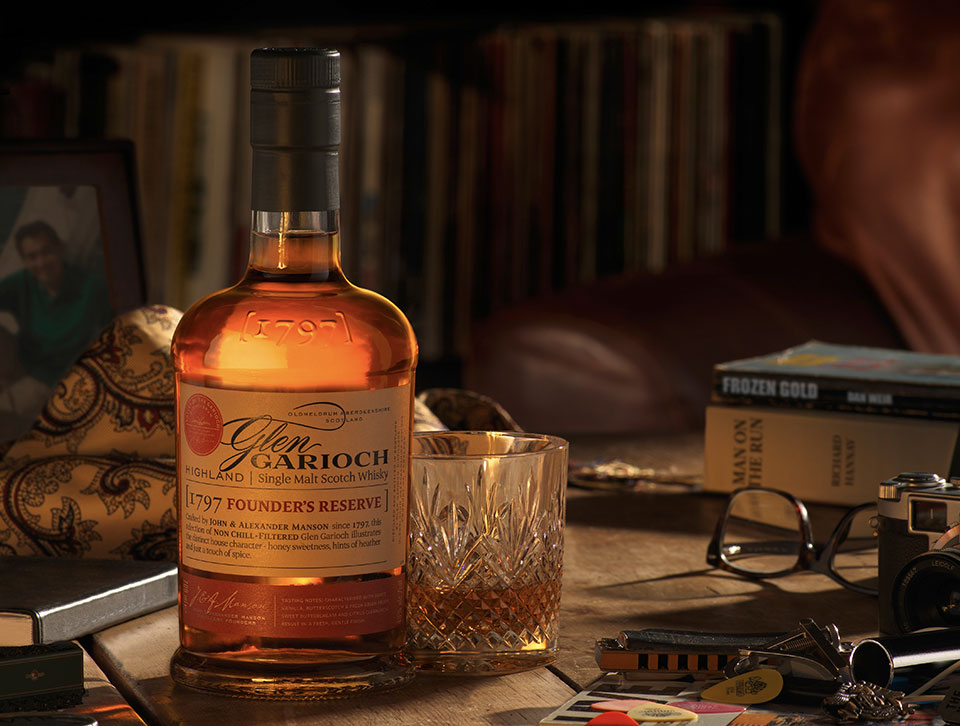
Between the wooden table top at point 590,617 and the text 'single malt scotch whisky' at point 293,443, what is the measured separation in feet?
0.06

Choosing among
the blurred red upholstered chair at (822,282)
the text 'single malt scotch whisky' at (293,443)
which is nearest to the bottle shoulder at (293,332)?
the text 'single malt scotch whisky' at (293,443)

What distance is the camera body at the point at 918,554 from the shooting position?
730mm

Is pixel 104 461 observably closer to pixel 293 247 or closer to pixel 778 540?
pixel 293 247

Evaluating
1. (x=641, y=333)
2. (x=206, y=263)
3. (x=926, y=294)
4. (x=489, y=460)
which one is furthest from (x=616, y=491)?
(x=206, y=263)

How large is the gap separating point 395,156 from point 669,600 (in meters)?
1.79

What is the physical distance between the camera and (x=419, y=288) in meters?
2.60

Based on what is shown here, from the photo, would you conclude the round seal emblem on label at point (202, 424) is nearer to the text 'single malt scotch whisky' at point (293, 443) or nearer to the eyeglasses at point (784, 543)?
the text 'single malt scotch whisky' at point (293, 443)

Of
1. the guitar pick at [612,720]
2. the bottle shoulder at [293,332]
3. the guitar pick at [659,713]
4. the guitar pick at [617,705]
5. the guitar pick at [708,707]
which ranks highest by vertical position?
the bottle shoulder at [293,332]

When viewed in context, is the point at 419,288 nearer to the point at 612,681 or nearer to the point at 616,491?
the point at 616,491

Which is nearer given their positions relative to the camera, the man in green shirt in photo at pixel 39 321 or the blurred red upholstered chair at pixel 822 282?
the man in green shirt in photo at pixel 39 321

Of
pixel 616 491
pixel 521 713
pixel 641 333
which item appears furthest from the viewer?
pixel 641 333

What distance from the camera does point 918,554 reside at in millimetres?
771

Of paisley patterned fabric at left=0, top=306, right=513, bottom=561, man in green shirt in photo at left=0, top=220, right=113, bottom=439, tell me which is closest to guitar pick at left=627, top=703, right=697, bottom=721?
paisley patterned fabric at left=0, top=306, right=513, bottom=561

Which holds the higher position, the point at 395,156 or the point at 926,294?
the point at 395,156
